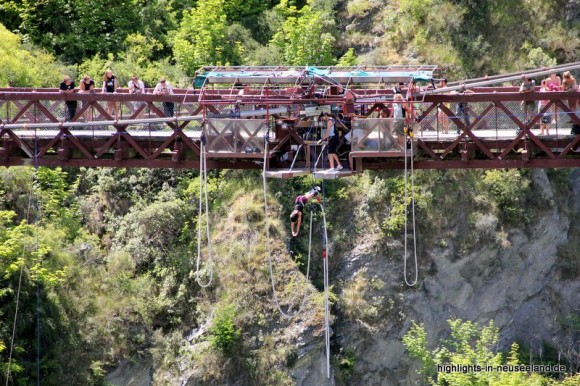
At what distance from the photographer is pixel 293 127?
1299 inches

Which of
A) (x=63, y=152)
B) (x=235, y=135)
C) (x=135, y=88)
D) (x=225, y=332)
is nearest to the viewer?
(x=235, y=135)

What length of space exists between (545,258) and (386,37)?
29.0ft

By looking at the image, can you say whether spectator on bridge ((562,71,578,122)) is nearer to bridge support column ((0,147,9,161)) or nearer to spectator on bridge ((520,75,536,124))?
spectator on bridge ((520,75,536,124))

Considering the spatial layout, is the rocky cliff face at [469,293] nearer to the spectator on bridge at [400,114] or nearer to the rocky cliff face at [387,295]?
the rocky cliff face at [387,295]

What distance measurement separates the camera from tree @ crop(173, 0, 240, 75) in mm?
45594

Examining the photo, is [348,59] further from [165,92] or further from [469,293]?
[165,92]

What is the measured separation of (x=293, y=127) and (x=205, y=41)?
13352 millimetres

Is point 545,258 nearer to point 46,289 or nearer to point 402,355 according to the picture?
point 402,355

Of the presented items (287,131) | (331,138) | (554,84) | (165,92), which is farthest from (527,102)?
(165,92)

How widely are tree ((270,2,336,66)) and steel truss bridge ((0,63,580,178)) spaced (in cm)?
1020

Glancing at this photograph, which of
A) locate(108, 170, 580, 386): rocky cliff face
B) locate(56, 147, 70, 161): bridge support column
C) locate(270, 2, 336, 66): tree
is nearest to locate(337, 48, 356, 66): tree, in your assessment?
locate(270, 2, 336, 66): tree

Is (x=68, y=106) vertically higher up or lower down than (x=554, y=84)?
lower down

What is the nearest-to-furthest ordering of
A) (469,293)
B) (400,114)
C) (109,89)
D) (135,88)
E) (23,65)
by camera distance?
(400,114), (135,88), (109,89), (469,293), (23,65)

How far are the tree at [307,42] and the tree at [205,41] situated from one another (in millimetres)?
1528
